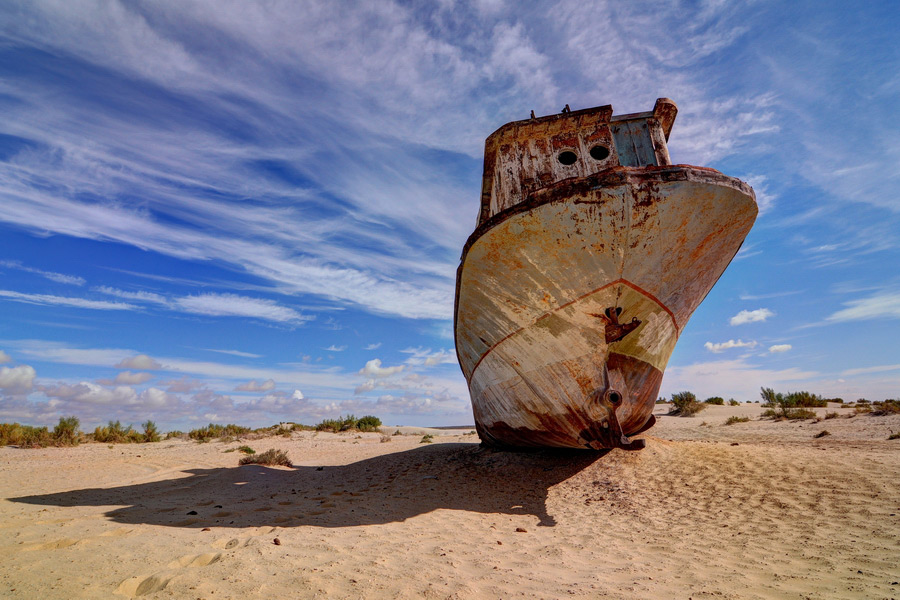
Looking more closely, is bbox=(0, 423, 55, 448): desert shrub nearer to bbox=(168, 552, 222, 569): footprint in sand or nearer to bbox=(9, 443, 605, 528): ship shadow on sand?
bbox=(9, 443, 605, 528): ship shadow on sand

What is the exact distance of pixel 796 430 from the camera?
11.2m

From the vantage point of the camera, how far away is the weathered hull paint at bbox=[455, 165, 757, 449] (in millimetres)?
4469

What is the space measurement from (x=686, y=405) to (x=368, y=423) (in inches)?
594

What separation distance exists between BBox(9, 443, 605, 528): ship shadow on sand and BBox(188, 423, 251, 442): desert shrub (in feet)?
30.8

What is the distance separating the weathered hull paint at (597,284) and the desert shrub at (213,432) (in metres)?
14.7

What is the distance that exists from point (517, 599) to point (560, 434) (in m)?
3.37

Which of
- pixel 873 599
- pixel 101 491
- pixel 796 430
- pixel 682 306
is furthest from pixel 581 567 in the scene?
pixel 796 430

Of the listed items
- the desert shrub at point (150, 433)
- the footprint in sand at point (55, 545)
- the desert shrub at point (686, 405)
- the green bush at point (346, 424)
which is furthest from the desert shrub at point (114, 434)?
the desert shrub at point (686, 405)

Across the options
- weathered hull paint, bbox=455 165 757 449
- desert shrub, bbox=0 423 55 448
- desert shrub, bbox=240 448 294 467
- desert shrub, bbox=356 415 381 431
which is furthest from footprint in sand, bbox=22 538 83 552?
desert shrub, bbox=356 415 381 431

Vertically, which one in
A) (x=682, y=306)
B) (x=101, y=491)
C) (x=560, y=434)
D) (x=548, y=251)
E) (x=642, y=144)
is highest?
(x=642, y=144)

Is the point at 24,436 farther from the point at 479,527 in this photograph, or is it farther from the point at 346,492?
the point at 479,527

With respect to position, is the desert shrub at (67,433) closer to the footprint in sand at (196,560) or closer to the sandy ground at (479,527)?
the sandy ground at (479,527)

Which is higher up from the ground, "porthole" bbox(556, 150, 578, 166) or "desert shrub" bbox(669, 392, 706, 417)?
"porthole" bbox(556, 150, 578, 166)

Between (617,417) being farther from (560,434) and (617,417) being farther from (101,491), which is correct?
(101,491)
